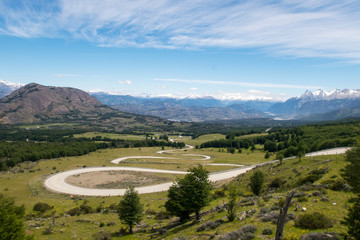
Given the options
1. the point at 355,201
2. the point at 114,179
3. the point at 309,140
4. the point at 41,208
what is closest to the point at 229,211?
the point at 355,201

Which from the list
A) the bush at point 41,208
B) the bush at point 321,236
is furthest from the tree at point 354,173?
the bush at point 41,208

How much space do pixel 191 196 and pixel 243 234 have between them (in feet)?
45.2

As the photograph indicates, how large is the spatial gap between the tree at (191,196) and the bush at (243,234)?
1190 cm

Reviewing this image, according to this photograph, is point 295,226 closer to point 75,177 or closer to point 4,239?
point 4,239

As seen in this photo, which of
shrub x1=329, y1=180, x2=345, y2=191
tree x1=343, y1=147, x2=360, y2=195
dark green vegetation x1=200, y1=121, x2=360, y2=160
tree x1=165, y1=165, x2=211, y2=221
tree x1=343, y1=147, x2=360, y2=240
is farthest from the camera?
dark green vegetation x1=200, y1=121, x2=360, y2=160

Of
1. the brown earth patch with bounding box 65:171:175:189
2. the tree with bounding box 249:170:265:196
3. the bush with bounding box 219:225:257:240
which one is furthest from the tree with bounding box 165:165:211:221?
the brown earth patch with bounding box 65:171:175:189

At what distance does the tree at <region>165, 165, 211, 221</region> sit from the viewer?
32.7 m

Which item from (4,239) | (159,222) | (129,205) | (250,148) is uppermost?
(4,239)

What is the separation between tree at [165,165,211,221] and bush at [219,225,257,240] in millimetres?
11895

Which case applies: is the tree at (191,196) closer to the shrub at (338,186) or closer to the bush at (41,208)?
the shrub at (338,186)

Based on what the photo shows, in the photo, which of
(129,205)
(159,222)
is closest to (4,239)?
(129,205)

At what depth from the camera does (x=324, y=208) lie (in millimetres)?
24266

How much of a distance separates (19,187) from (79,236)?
58.9 m

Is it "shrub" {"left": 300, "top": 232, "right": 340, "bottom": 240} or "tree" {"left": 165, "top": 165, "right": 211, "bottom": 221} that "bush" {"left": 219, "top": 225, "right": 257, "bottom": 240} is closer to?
"shrub" {"left": 300, "top": 232, "right": 340, "bottom": 240}
